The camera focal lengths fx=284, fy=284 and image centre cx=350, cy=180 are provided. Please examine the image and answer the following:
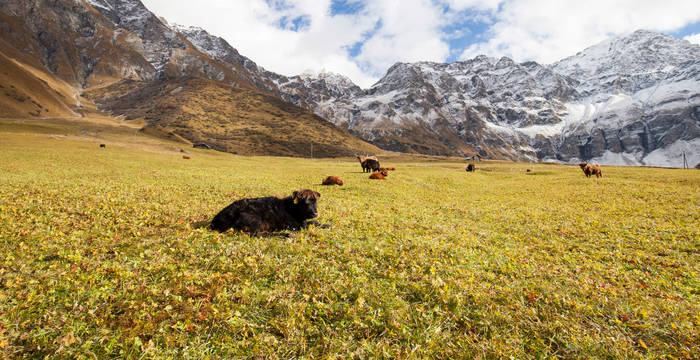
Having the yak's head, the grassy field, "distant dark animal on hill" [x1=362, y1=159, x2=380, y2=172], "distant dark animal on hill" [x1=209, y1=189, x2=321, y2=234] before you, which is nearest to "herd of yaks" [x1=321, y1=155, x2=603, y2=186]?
"distant dark animal on hill" [x1=362, y1=159, x2=380, y2=172]

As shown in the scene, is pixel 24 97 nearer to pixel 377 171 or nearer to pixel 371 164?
pixel 371 164

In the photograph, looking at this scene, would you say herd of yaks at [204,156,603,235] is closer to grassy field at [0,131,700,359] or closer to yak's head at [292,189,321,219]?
yak's head at [292,189,321,219]

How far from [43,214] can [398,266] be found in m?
12.9

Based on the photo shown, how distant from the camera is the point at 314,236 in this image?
9.65m

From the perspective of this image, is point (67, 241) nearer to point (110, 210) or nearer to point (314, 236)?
point (110, 210)

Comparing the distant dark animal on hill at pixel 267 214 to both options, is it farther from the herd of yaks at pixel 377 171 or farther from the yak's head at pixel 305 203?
the herd of yaks at pixel 377 171

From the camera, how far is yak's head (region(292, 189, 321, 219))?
34.0ft

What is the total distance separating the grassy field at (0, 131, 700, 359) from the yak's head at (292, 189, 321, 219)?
0.74m

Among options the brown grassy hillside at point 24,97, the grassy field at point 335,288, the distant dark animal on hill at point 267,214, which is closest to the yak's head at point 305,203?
the distant dark animal on hill at point 267,214

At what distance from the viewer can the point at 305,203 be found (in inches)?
408

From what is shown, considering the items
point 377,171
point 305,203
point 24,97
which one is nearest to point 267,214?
point 305,203

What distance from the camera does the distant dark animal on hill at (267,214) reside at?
9.82 metres

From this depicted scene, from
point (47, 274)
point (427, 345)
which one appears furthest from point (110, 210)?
point (427, 345)

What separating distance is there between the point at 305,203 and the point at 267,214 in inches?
55.6
